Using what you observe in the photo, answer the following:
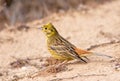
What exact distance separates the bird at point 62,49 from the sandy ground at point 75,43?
0.16 meters

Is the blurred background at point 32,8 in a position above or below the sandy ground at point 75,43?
above

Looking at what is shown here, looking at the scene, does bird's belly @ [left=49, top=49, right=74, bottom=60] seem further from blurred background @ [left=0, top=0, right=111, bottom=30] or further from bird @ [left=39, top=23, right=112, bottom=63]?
blurred background @ [left=0, top=0, right=111, bottom=30]

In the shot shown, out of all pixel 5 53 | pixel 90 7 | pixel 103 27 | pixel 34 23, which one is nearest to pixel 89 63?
pixel 5 53

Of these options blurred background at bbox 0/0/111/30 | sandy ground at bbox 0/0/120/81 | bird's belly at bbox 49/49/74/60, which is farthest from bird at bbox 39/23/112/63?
blurred background at bbox 0/0/111/30

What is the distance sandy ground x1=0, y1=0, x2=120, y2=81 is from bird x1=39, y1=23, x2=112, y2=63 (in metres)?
0.16

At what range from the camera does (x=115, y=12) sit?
13180 millimetres

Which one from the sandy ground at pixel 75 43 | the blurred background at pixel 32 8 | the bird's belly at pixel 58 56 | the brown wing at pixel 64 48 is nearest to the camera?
the sandy ground at pixel 75 43

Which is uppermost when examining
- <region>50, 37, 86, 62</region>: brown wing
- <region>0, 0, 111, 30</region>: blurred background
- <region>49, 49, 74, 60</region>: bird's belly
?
<region>0, 0, 111, 30</region>: blurred background

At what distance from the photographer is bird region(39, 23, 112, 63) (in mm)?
9062

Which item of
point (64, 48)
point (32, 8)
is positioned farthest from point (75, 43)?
point (32, 8)

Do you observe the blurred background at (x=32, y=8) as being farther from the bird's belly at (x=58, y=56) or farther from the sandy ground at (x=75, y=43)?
the bird's belly at (x=58, y=56)

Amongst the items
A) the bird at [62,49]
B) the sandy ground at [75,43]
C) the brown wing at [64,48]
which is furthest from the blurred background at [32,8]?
the brown wing at [64,48]

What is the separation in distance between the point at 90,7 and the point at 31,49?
11.9ft

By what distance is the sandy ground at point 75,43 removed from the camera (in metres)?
8.55
